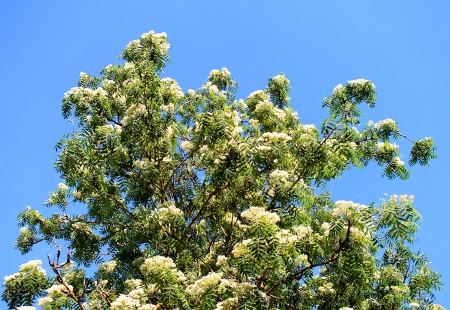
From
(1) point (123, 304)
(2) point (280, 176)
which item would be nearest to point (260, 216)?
(2) point (280, 176)

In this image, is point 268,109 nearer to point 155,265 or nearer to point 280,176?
point 280,176

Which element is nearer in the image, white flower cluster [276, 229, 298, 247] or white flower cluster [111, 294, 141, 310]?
white flower cluster [111, 294, 141, 310]

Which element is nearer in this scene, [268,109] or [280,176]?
[280,176]

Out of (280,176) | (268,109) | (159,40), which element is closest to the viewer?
(280,176)

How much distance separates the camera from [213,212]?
369 inches

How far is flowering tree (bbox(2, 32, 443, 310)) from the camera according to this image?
6.12m

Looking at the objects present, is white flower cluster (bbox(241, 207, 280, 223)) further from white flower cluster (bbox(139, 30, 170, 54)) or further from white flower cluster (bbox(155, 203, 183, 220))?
white flower cluster (bbox(139, 30, 170, 54))

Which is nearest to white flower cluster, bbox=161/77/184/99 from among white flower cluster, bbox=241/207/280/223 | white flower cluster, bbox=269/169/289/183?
white flower cluster, bbox=269/169/289/183

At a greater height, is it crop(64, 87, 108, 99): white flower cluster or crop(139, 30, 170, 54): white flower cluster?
crop(139, 30, 170, 54): white flower cluster

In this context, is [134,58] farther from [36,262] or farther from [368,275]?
[368,275]

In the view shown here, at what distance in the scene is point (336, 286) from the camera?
7570 mm

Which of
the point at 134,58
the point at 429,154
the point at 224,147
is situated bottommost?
the point at 224,147

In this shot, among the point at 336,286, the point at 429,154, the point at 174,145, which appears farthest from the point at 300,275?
the point at 429,154

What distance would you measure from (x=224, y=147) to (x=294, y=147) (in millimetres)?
1395
